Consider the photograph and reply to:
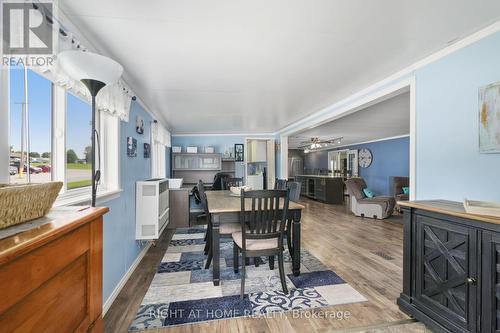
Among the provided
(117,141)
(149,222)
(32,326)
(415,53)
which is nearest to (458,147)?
(415,53)

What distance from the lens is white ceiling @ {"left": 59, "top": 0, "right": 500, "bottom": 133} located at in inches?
56.5

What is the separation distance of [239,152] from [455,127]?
5104 millimetres

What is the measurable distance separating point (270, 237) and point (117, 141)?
188 cm

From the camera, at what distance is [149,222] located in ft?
10.1

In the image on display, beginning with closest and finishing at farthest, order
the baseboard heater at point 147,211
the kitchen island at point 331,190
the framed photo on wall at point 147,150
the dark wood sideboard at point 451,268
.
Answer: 1. the dark wood sideboard at point 451,268
2. the baseboard heater at point 147,211
3. the framed photo on wall at point 147,150
4. the kitchen island at point 331,190

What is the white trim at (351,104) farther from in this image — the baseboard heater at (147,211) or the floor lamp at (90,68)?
the baseboard heater at (147,211)

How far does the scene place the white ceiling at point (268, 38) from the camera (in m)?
1.43

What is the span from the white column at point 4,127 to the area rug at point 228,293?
4.60ft

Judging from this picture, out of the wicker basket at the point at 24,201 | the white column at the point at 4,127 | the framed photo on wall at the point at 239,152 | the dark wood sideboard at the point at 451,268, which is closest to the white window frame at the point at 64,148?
the white column at the point at 4,127

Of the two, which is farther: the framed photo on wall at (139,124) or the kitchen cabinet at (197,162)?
the kitchen cabinet at (197,162)

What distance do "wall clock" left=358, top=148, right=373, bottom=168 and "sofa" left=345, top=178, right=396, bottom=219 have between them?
3144mm

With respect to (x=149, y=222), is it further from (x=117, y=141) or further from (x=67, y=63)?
(x=67, y=63)

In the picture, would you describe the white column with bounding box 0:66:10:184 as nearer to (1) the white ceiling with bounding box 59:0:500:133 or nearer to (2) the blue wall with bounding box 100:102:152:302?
(1) the white ceiling with bounding box 59:0:500:133

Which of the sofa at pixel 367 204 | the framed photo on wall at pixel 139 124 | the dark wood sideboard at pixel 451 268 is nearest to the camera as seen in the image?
the dark wood sideboard at pixel 451 268
